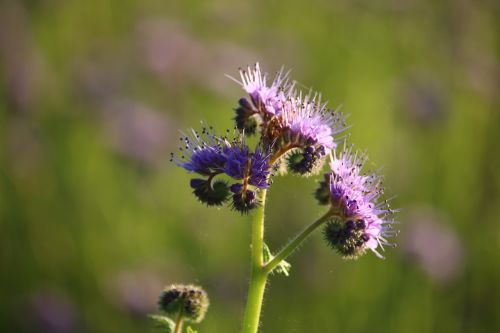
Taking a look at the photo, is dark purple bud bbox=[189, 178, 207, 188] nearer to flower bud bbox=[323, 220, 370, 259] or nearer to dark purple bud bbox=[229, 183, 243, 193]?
dark purple bud bbox=[229, 183, 243, 193]

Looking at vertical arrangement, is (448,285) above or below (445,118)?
below

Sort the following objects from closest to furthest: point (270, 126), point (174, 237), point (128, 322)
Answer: point (270, 126)
point (128, 322)
point (174, 237)

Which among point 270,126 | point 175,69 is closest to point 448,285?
point 175,69

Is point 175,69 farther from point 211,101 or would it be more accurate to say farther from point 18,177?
point 18,177

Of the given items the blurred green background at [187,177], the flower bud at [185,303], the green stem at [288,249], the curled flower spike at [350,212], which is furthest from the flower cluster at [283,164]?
the blurred green background at [187,177]

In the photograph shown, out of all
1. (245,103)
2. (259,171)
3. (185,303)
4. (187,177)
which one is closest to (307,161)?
(259,171)

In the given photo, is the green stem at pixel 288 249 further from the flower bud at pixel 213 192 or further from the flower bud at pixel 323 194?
the flower bud at pixel 213 192

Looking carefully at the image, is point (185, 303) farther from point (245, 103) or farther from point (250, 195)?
point (245, 103)
